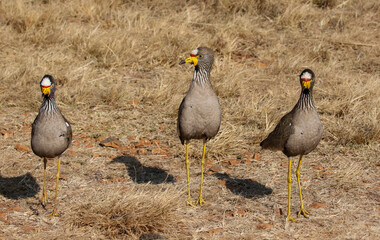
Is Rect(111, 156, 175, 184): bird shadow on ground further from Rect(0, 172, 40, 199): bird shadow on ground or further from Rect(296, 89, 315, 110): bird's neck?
Rect(296, 89, 315, 110): bird's neck

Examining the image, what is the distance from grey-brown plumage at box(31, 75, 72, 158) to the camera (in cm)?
585

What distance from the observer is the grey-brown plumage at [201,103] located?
6.12 metres

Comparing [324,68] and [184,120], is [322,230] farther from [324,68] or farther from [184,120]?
[324,68]

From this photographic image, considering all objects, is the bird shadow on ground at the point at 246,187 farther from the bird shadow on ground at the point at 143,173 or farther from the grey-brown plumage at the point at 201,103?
the grey-brown plumage at the point at 201,103

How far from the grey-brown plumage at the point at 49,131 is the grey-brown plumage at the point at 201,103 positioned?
140 cm

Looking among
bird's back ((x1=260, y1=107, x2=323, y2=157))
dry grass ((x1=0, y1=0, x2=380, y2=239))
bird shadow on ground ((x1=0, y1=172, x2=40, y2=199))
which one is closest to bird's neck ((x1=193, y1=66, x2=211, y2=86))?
bird's back ((x1=260, y1=107, x2=323, y2=157))

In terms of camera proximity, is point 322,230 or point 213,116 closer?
point 322,230

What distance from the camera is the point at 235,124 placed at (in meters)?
8.51

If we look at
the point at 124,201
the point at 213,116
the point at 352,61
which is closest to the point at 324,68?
the point at 352,61

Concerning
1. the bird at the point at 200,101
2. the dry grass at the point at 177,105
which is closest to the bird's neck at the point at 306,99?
the bird at the point at 200,101

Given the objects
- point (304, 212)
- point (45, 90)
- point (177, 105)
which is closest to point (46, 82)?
point (45, 90)

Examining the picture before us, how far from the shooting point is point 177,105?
891cm

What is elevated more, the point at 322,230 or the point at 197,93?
the point at 197,93

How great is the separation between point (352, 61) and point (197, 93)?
585cm
